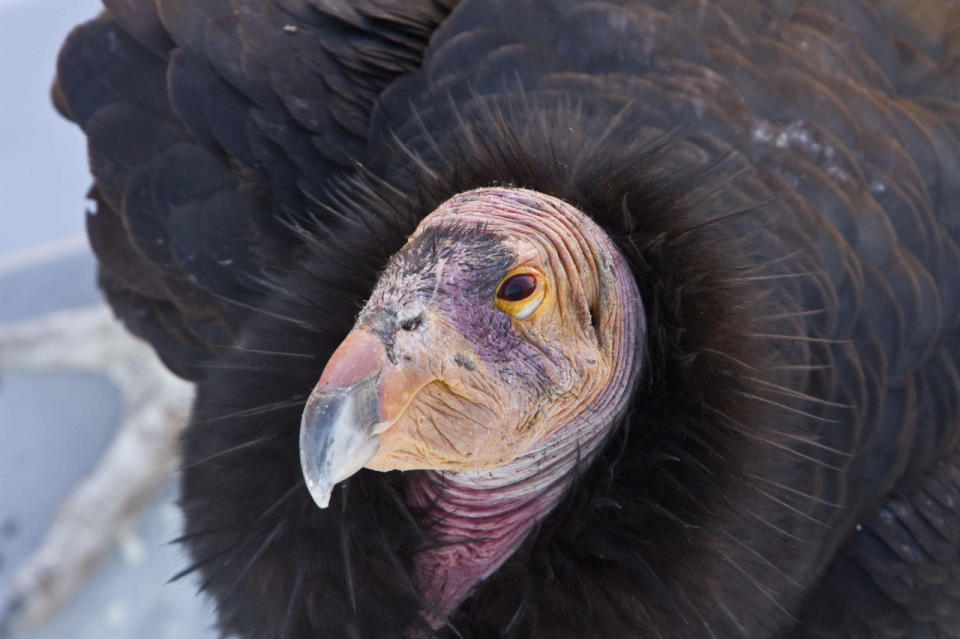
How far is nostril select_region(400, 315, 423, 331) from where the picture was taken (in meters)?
1.04

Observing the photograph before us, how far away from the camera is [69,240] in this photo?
3.43 m

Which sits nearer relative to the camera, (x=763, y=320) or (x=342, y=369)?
(x=342, y=369)

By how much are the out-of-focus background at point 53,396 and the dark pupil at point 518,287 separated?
1249 millimetres

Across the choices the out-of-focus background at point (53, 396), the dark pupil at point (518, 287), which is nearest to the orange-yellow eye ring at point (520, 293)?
the dark pupil at point (518, 287)

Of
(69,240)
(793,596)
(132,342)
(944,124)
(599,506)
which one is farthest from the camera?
(69,240)

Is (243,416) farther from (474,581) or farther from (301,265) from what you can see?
(474,581)

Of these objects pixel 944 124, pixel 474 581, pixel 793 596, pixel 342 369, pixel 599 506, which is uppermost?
pixel 342 369

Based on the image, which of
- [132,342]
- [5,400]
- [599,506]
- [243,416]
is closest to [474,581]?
[599,506]

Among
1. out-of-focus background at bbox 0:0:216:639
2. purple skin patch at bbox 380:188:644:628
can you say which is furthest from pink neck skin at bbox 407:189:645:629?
out-of-focus background at bbox 0:0:216:639

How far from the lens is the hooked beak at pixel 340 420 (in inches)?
38.7

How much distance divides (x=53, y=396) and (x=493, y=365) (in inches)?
94.2

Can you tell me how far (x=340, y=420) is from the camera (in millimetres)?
979

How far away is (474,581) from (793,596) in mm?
473

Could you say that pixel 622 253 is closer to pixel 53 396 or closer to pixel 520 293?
pixel 520 293
